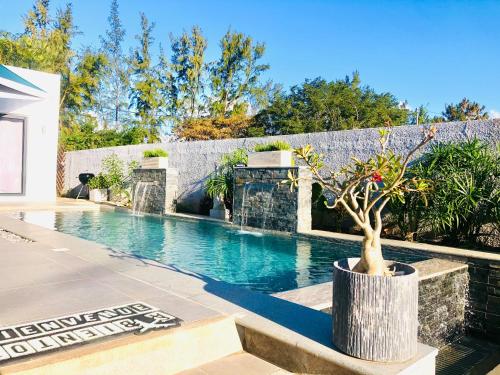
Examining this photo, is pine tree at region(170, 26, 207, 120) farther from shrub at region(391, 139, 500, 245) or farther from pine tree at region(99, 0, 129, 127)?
shrub at region(391, 139, 500, 245)

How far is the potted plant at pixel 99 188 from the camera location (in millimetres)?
Result: 16825

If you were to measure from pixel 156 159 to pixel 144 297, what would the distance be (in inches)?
432

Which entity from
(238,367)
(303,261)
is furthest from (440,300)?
(238,367)

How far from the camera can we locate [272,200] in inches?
394

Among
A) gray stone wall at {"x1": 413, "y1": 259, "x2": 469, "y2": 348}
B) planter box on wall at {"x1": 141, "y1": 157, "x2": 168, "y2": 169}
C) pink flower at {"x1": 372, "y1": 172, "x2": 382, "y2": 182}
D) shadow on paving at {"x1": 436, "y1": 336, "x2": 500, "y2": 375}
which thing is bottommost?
shadow on paving at {"x1": 436, "y1": 336, "x2": 500, "y2": 375}

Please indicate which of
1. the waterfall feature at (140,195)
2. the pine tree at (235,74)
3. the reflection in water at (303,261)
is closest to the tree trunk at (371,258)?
the reflection in water at (303,261)

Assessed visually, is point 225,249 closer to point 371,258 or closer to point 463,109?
point 371,258

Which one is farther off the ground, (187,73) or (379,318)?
(187,73)

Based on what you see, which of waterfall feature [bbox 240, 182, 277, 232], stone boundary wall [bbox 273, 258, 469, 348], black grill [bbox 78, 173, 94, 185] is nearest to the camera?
stone boundary wall [bbox 273, 258, 469, 348]

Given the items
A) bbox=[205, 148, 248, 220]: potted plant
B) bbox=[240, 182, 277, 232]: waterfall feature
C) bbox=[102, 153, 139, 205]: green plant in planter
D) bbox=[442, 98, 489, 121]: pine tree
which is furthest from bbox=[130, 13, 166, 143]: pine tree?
bbox=[442, 98, 489, 121]: pine tree

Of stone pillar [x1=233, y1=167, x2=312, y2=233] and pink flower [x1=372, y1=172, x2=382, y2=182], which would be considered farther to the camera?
stone pillar [x1=233, y1=167, x2=312, y2=233]

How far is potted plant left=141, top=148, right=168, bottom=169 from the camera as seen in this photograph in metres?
14.1

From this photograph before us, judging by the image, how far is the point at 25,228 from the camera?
7969 mm

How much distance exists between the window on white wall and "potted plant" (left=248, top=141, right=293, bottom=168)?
29.2ft
